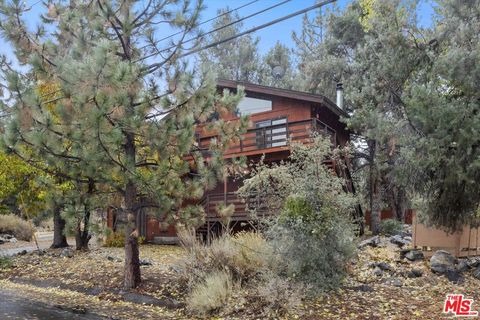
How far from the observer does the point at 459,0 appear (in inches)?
368

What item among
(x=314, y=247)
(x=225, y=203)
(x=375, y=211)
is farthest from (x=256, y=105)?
(x=314, y=247)

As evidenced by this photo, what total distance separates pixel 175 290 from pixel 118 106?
4000mm

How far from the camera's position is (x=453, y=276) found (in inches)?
354

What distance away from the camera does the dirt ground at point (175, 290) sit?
7.25 metres

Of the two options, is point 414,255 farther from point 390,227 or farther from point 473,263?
point 390,227

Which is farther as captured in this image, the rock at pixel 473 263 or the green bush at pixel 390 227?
the green bush at pixel 390 227

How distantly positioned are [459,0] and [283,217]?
601 centimetres

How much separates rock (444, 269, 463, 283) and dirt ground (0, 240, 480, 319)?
134 millimetres

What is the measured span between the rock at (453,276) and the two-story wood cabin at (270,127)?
7.79 meters

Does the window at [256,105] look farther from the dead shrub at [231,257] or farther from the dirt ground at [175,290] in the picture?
the dead shrub at [231,257]

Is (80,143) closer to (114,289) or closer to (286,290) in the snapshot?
(114,289)

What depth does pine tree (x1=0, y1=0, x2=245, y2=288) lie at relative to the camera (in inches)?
308

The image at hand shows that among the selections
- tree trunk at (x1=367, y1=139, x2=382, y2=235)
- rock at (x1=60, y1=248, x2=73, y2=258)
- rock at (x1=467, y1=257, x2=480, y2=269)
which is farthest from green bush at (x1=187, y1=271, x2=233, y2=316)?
tree trunk at (x1=367, y1=139, x2=382, y2=235)

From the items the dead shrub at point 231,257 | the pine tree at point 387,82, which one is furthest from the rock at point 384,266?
the dead shrub at point 231,257
